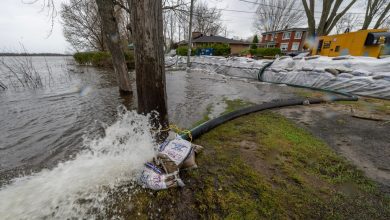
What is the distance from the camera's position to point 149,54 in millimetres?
2113

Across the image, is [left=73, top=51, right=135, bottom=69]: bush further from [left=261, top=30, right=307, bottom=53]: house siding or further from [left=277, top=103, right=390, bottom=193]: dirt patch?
[left=261, top=30, right=307, bottom=53]: house siding

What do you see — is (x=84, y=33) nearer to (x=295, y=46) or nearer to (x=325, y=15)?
(x=325, y=15)

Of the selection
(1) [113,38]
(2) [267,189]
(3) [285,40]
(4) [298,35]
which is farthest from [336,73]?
(3) [285,40]

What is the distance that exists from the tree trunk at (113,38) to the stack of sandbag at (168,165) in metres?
4.91

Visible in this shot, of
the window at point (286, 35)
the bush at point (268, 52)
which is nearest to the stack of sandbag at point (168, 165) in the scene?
the bush at point (268, 52)

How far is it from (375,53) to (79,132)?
12.5m

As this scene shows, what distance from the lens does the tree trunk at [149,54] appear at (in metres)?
1.98

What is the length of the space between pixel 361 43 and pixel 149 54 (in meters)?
11.2

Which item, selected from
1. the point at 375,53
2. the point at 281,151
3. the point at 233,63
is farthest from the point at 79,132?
the point at 375,53

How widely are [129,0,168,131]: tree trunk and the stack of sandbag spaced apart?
2.06 feet

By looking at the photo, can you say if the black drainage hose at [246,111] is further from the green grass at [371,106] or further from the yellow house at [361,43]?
the yellow house at [361,43]

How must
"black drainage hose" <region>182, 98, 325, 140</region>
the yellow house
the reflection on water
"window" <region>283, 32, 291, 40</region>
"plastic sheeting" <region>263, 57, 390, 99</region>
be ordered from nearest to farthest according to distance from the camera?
the reflection on water → "black drainage hose" <region>182, 98, 325, 140</region> → "plastic sheeting" <region>263, 57, 390, 99</region> → the yellow house → "window" <region>283, 32, 291, 40</region>

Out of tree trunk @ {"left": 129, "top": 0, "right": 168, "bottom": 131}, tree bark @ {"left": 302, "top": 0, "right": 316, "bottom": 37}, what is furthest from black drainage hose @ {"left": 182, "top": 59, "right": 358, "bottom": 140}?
tree bark @ {"left": 302, "top": 0, "right": 316, "bottom": 37}

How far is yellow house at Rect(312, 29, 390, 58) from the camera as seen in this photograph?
309 inches
